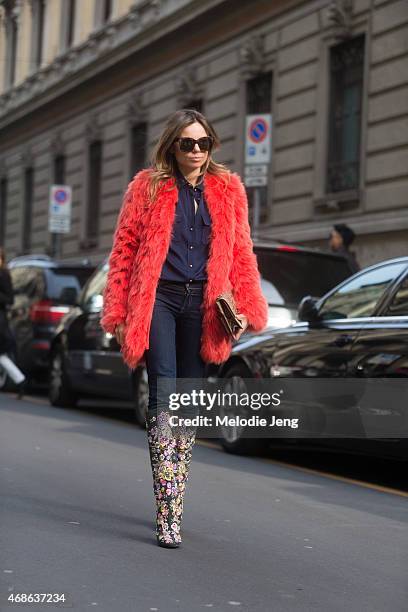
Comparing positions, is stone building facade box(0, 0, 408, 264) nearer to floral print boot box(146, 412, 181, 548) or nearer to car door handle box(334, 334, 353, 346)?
car door handle box(334, 334, 353, 346)

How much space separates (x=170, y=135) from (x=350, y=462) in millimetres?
4377

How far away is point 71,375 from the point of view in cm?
1333

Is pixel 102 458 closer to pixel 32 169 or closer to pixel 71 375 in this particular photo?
pixel 71 375

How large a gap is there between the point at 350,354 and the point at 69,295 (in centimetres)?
667

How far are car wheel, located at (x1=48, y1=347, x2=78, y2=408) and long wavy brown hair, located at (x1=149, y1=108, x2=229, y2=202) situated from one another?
787 cm

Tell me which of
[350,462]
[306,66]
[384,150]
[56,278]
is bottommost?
[350,462]

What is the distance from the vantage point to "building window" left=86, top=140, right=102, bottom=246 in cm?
3120

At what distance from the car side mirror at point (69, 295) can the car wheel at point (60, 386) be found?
2.11ft

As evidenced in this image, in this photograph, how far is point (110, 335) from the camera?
29.9 ft

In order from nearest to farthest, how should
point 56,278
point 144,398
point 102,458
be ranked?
1. point 102,458
2. point 144,398
3. point 56,278

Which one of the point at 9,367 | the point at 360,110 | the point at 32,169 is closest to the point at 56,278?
the point at 9,367

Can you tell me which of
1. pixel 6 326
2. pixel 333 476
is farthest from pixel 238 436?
pixel 6 326

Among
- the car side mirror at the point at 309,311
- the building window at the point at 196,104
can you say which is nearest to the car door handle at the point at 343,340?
the car side mirror at the point at 309,311

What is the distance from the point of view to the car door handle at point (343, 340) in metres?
8.23
